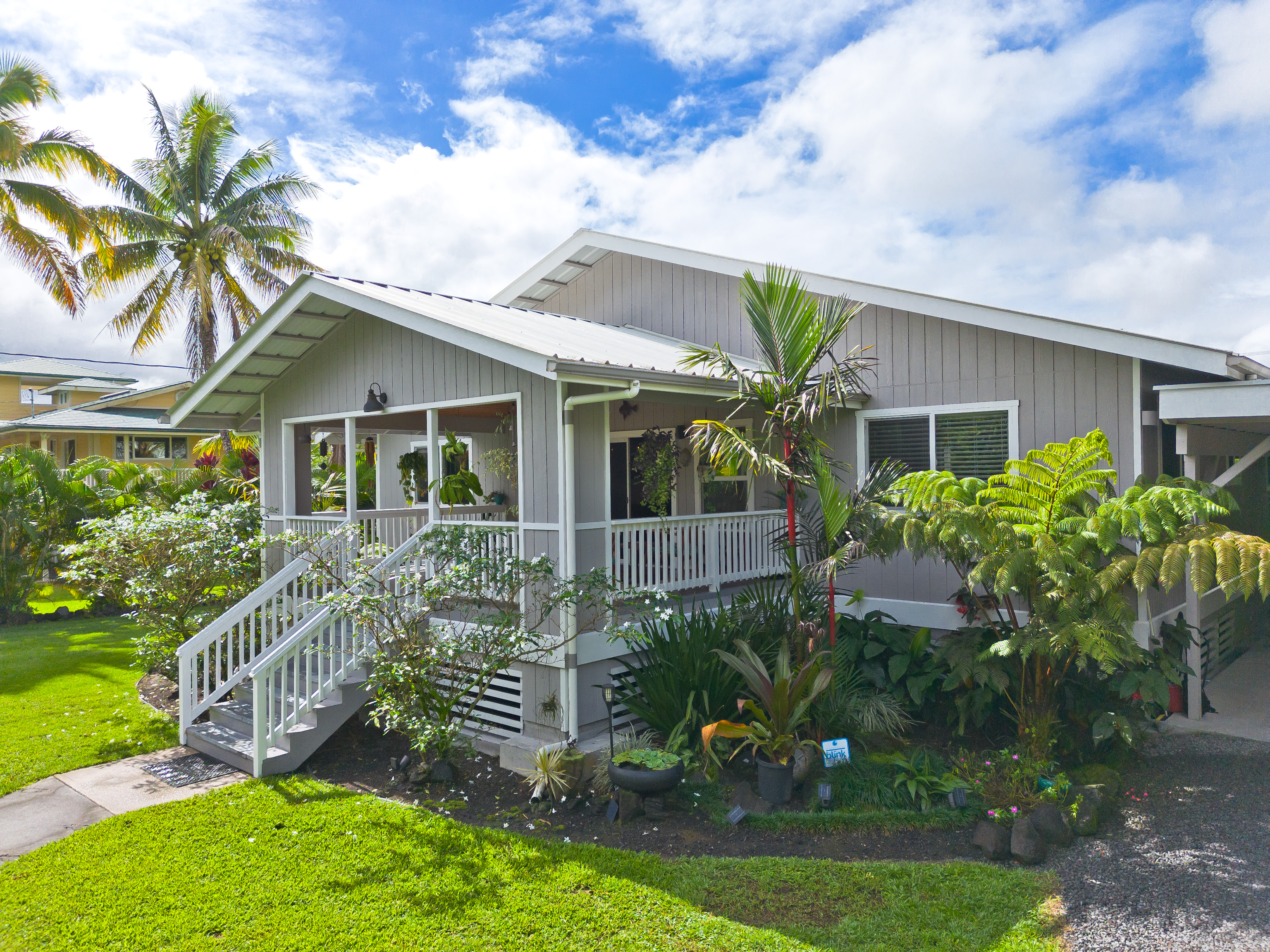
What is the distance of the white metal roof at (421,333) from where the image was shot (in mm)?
6695

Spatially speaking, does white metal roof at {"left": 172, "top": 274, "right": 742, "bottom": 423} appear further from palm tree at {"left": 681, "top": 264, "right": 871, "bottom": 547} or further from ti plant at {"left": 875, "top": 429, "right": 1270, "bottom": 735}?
ti plant at {"left": 875, "top": 429, "right": 1270, "bottom": 735}

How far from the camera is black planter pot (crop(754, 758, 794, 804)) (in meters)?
5.78

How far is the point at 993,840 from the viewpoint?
4949 mm

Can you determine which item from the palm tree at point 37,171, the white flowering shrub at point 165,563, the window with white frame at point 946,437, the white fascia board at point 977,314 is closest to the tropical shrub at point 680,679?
the window with white frame at point 946,437

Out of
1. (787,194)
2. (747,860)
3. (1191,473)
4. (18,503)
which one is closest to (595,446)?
(747,860)

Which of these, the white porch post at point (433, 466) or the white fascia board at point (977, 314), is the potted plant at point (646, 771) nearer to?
the white porch post at point (433, 466)

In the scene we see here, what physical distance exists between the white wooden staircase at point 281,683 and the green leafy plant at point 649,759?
2297mm

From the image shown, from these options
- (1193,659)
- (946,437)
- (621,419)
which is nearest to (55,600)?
(621,419)

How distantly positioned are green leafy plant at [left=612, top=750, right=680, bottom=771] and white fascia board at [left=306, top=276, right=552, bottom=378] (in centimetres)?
299

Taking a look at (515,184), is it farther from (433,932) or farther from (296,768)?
(433,932)

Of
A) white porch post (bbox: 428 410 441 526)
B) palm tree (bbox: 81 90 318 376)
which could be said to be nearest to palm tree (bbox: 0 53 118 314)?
palm tree (bbox: 81 90 318 376)

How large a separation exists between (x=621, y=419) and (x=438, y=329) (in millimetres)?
4570

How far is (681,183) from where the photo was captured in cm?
1277

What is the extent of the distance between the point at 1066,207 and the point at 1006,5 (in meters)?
8.14
